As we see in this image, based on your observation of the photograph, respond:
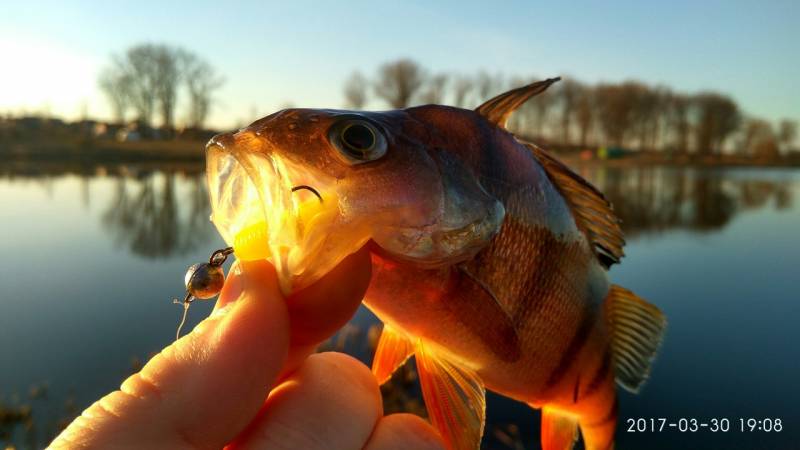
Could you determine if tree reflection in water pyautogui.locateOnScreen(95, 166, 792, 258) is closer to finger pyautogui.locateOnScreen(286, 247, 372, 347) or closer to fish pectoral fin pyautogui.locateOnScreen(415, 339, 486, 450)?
fish pectoral fin pyautogui.locateOnScreen(415, 339, 486, 450)

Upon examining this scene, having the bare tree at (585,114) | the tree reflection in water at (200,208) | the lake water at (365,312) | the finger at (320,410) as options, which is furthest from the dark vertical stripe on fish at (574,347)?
the bare tree at (585,114)

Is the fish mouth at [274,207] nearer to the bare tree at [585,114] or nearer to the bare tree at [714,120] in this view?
the bare tree at [585,114]

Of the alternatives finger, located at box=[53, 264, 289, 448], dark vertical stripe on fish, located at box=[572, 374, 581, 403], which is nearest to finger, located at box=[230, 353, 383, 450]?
finger, located at box=[53, 264, 289, 448]

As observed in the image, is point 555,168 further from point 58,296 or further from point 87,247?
point 87,247

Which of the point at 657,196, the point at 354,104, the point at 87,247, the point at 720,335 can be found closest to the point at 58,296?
the point at 87,247

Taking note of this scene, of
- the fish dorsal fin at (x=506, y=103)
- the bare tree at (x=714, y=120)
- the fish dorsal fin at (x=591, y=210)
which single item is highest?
the bare tree at (x=714, y=120)

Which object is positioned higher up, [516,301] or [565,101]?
[565,101]
